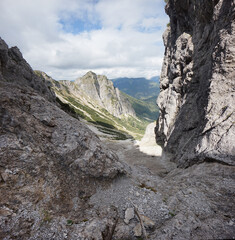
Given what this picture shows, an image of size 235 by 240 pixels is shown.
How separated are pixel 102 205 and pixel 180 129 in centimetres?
2797

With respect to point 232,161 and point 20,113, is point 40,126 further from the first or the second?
point 232,161

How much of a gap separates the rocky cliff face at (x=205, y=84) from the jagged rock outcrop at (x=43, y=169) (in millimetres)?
13437

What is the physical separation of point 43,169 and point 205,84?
2909 cm

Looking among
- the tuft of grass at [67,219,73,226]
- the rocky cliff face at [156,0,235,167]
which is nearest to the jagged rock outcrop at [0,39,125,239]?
the tuft of grass at [67,219,73,226]

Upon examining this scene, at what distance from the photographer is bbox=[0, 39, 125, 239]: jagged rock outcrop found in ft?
28.9

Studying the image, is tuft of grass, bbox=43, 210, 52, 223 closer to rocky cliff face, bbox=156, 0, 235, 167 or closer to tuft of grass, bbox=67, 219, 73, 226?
tuft of grass, bbox=67, 219, 73, 226

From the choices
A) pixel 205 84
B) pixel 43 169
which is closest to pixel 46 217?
pixel 43 169

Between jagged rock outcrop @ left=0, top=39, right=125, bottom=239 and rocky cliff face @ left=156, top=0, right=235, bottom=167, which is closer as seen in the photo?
jagged rock outcrop @ left=0, top=39, right=125, bottom=239

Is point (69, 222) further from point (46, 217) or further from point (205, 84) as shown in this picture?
point (205, 84)

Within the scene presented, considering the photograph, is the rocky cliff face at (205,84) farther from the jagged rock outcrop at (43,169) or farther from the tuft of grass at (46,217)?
the tuft of grass at (46,217)

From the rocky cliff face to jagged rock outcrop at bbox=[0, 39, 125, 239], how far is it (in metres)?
13.4

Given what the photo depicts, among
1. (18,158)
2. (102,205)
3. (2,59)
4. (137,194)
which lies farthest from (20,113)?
(2,59)

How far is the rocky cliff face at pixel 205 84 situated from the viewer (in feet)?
59.0

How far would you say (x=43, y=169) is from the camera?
11.4 m
